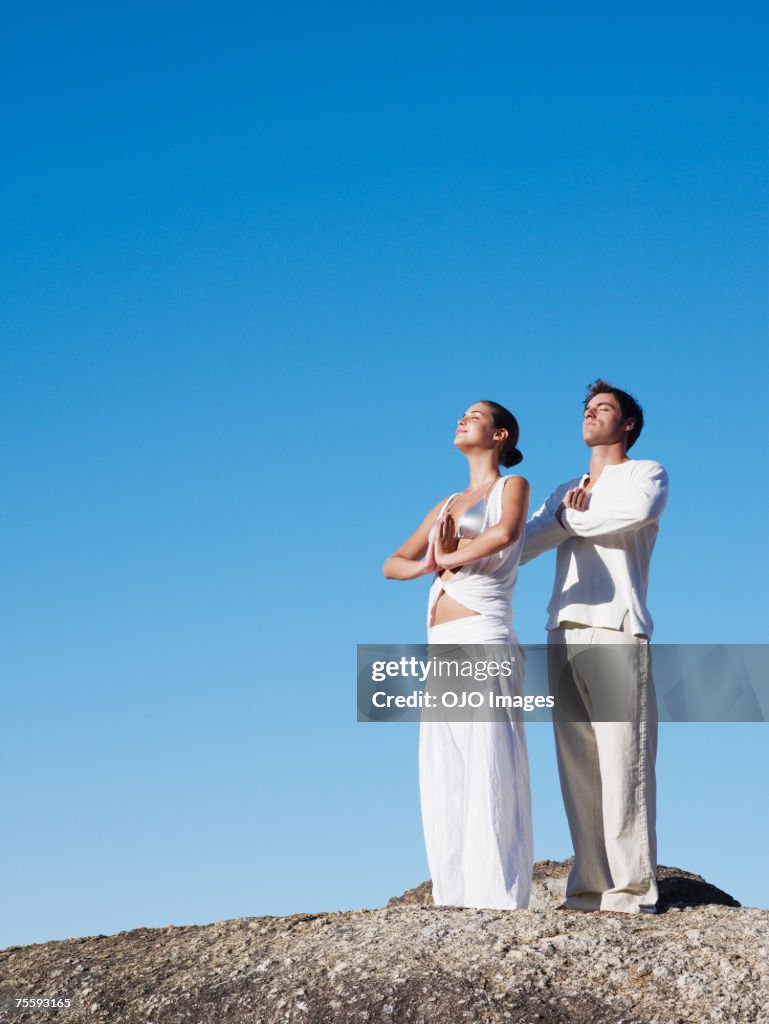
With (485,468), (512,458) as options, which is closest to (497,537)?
(485,468)

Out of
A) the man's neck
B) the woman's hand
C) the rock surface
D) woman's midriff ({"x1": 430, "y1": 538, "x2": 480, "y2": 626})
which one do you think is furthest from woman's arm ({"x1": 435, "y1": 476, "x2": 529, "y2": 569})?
the rock surface

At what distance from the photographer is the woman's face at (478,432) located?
27.4 feet

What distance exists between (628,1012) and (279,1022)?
172 cm

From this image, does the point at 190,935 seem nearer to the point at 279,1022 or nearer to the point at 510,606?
the point at 279,1022

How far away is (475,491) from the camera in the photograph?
8.33 m

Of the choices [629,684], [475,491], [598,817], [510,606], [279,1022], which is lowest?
[279,1022]

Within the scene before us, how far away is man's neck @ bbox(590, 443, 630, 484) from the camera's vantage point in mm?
8633

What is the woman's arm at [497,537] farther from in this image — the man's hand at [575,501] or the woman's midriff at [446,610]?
the man's hand at [575,501]

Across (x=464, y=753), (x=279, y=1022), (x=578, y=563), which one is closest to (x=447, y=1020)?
(x=279, y=1022)

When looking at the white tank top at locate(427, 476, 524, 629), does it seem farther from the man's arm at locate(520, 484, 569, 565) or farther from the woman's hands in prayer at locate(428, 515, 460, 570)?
the man's arm at locate(520, 484, 569, 565)

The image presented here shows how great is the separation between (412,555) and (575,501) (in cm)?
118

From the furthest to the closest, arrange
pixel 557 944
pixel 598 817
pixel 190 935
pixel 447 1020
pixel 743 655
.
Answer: pixel 743 655
pixel 598 817
pixel 190 935
pixel 557 944
pixel 447 1020

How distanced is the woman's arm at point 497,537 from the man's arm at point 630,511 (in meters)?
0.47

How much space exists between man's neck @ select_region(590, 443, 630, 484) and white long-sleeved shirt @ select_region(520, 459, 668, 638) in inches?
5.3
